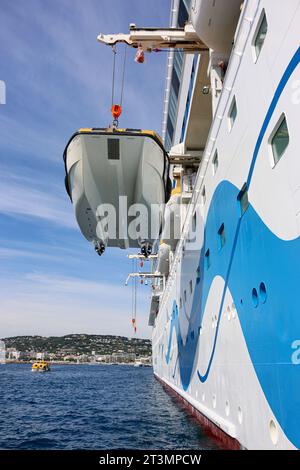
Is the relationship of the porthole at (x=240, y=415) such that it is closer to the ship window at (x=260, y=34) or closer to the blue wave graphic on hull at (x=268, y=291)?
the blue wave graphic on hull at (x=268, y=291)

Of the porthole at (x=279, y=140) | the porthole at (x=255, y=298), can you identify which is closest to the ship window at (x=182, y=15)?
the porthole at (x=279, y=140)

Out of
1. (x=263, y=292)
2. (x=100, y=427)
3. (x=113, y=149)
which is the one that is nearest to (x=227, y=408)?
(x=263, y=292)

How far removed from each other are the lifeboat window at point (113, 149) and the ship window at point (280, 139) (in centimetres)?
512

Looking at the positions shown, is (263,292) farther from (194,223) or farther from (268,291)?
(194,223)

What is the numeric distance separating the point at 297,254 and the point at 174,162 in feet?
38.1

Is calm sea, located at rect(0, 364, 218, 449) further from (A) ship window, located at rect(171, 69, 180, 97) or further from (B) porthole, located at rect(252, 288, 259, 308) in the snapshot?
(A) ship window, located at rect(171, 69, 180, 97)

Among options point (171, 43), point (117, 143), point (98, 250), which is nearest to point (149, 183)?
point (117, 143)

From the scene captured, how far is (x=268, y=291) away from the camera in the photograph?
4359 mm

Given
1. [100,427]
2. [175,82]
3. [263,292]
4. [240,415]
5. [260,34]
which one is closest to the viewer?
[263,292]

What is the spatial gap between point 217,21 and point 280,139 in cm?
611

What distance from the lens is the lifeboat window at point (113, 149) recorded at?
8.81m

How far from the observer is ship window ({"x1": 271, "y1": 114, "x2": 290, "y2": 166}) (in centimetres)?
414

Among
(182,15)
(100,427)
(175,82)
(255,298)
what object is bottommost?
(100,427)
